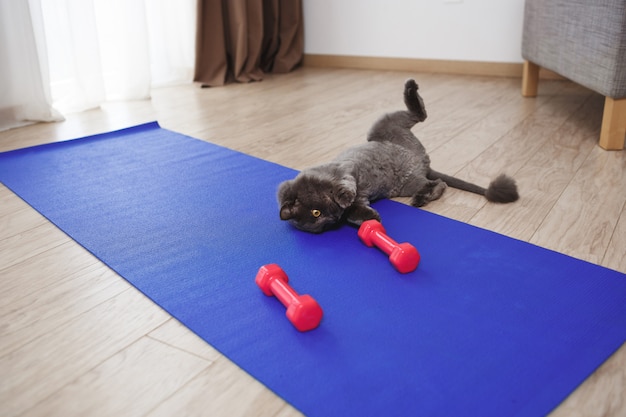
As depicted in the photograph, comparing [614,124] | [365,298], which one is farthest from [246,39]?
[365,298]

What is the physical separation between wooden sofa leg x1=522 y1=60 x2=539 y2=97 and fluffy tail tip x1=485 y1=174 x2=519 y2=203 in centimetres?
124

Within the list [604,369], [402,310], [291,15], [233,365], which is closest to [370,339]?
[402,310]

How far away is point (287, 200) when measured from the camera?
3.90 ft

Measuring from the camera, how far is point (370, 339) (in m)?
0.85

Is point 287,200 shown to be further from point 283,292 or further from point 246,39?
point 246,39

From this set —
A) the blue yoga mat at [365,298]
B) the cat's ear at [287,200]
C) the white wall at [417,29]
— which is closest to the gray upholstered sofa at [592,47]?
the white wall at [417,29]

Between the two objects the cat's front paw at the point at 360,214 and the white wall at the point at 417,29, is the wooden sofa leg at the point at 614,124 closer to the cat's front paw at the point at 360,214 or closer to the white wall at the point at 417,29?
the cat's front paw at the point at 360,214

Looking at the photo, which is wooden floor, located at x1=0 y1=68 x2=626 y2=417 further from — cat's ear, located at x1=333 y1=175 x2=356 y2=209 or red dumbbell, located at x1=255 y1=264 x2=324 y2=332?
cat's ear, located at x1=333 y1=175 x2=356 y2=209

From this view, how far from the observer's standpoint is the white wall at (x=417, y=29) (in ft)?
8.96

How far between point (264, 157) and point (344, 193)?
2.15 feet

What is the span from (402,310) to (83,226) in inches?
31.9

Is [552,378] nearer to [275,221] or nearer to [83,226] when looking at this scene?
[275,221]

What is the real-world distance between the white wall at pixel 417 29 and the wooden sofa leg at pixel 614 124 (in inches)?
46.4

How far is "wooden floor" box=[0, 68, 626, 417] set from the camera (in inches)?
30.3
